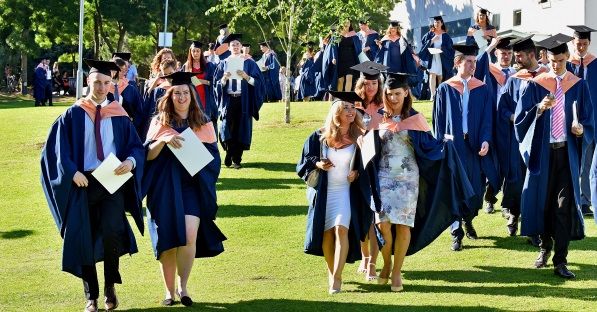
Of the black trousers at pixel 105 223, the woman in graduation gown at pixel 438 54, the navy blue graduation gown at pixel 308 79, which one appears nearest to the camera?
the black trousers at pixel 105 223

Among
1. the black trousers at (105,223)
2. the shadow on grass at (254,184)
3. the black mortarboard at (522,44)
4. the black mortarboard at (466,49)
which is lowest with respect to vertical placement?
the shadow on grass at (254,184)

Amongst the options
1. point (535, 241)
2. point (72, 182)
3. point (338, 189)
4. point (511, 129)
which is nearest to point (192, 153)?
point (72, 182)

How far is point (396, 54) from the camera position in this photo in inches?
952

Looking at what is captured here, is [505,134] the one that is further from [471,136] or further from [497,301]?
[497,301]

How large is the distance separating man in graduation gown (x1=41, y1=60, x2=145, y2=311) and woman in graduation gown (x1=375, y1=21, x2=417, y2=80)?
15520 mm

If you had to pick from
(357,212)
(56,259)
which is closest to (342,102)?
(357,212)

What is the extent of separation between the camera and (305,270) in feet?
35.2

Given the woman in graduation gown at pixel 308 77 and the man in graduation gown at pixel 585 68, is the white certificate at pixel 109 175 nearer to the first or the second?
the man in graduation gown at pixel 585 68

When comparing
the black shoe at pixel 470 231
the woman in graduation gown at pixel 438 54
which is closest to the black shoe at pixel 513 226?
the black shoe at pixel 470 231

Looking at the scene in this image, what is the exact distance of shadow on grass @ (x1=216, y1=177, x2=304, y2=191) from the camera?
1639 centimetres

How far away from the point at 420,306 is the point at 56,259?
430 cm

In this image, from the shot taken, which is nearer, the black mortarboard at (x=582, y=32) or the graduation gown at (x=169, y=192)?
the graduation gown at (x=169, y=192)

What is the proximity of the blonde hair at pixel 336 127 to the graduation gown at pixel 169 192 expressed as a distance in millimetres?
934

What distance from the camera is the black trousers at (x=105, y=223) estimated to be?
868 centimetres
